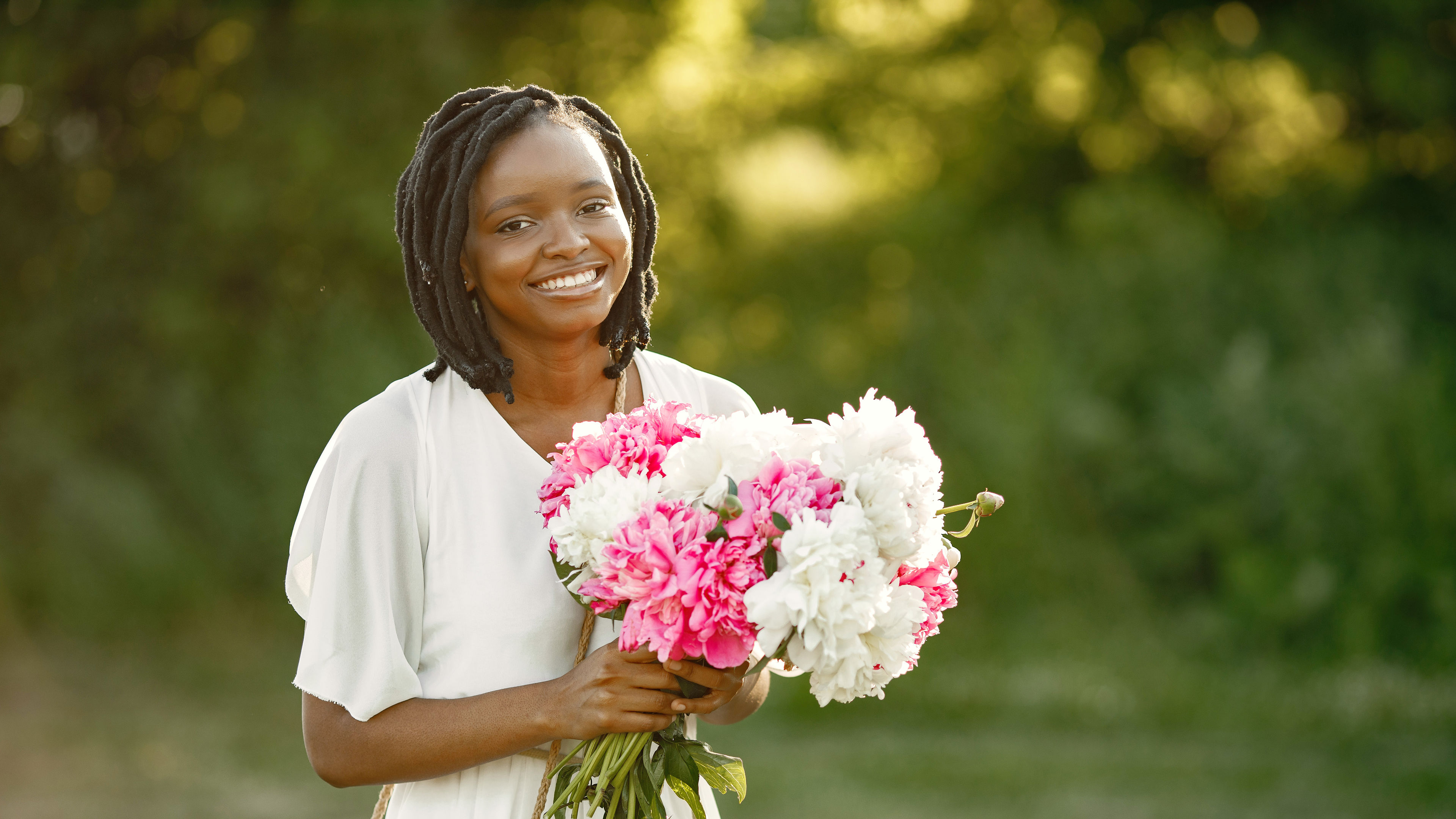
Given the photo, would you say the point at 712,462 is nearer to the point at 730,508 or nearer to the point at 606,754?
the point at 730,508

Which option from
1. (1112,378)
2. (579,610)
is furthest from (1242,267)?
(579,610)

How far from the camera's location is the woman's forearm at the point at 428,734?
2145 millimetres

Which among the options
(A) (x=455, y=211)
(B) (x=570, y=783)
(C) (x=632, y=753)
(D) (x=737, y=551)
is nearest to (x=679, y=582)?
(D) (x=737, y=551)

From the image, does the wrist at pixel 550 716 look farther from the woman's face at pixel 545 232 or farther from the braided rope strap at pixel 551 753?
the woman's face at pixel 545 232

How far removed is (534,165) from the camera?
2.29 meters

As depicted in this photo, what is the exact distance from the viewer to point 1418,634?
7.42m

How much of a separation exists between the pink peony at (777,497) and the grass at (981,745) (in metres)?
4.54

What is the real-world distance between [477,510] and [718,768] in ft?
1.96

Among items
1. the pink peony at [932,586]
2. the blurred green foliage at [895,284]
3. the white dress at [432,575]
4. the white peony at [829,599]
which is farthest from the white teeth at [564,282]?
the blurred green foliage at [895,284]

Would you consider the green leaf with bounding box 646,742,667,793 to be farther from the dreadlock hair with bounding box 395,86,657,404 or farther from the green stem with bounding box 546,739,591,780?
the dreadlock hair with bounding box 395,86,657,404

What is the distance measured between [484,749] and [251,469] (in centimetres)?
807

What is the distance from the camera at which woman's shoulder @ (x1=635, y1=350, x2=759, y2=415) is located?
8.54 feet

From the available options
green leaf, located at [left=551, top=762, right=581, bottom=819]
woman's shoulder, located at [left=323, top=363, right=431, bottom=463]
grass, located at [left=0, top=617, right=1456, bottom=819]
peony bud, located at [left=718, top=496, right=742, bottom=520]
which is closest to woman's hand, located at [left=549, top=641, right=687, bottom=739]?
green leaf, located at [left=551, top=762, right=581, bottom=819]

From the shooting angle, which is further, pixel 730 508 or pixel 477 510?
pixel 477 510
